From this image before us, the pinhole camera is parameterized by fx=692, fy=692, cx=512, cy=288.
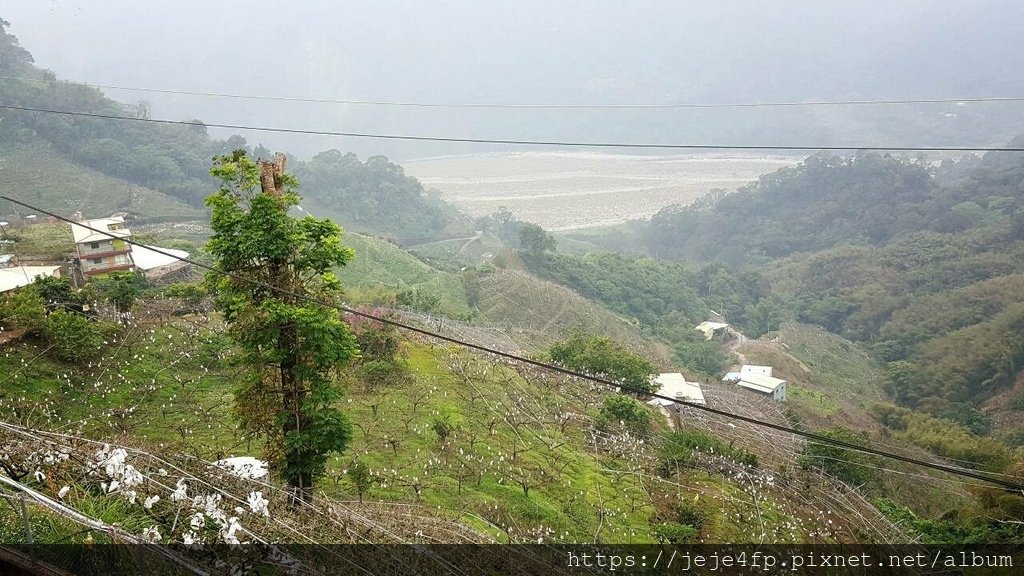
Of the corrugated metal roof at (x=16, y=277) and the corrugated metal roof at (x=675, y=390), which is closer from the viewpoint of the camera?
the corrugated metal roof at (x=16, y=277)

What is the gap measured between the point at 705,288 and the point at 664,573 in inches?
1827

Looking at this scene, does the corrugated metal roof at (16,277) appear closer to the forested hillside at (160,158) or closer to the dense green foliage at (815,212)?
the forested hillside at (160,158)

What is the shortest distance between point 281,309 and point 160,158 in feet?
180

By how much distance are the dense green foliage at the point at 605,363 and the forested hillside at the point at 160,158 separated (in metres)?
34.3

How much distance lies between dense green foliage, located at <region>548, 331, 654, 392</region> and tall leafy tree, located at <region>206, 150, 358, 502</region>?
12471 millimetres

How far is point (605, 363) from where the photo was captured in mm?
19953

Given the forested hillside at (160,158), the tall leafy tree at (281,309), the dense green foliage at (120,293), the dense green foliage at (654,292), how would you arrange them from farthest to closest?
the forested hillside at (160,158) → the dense green foliage at (654,292) → the dense green foliage at (120,293) → the tall leafy tree at (281,309)

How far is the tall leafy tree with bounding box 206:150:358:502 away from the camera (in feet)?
24.1

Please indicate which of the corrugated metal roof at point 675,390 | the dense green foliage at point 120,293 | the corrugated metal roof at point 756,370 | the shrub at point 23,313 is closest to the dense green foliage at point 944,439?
the corrugated metal roof at point 756,370

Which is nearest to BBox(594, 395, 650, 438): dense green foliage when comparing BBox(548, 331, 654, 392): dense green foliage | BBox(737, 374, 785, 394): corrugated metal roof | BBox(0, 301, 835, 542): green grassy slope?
BBox(0, 301, 835, 542): green grassy slope

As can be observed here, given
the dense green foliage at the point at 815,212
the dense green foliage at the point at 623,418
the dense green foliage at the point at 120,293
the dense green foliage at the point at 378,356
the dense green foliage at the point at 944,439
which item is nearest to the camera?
the dense green foliage at the point at 120,293

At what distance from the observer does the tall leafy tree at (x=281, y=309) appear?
734cm

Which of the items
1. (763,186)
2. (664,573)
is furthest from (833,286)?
(664,573)

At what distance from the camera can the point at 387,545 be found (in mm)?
6781
